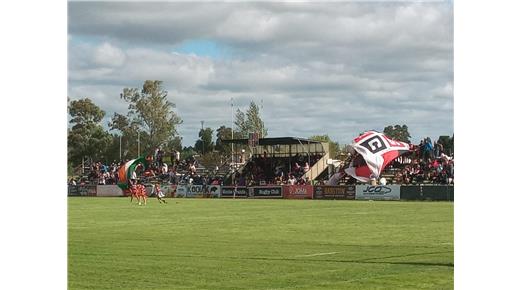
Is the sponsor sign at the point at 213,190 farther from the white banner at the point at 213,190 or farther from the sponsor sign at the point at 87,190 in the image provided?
the sponsor sign at the point at 87,190

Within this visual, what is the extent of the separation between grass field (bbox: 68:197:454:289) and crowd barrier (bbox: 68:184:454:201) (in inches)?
881

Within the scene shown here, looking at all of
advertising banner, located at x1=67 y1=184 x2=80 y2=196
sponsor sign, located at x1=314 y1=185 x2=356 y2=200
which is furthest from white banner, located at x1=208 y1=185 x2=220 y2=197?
advertising banner, located at x1=67 y1=184 x2=80 y2=196

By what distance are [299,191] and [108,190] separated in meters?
19.1

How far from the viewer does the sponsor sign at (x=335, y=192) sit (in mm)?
54656

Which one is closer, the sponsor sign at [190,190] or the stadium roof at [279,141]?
the sponsor sign at [190,190]

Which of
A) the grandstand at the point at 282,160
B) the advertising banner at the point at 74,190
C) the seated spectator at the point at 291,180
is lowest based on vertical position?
the advertising banner at the point at 74,190

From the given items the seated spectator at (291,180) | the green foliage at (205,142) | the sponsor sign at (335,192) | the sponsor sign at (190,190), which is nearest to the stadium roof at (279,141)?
the seated spectator at (291,180)

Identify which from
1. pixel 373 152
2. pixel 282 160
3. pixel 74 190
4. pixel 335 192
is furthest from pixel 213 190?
pixel 74 190

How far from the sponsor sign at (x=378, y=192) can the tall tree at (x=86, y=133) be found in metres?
49.9

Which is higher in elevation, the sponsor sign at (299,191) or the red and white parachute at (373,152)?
the red and white parachute at (373,152)

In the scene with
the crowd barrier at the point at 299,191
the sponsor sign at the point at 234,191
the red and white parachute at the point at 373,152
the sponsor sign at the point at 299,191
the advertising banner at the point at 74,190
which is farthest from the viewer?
the advertising banner at the point at 74,190

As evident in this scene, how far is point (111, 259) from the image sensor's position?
1529 centimetres
